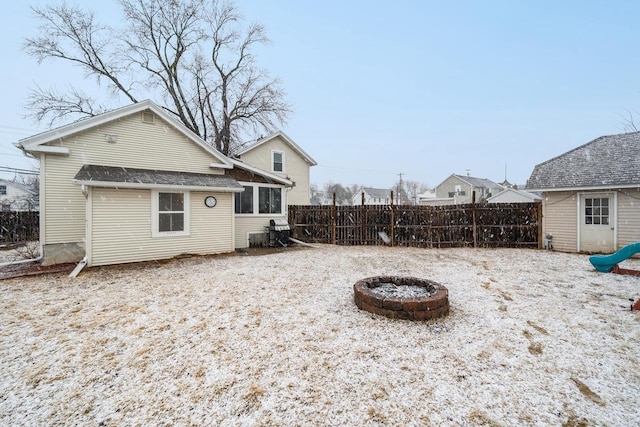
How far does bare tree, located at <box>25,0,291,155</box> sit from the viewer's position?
16.0 meters

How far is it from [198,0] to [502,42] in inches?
771

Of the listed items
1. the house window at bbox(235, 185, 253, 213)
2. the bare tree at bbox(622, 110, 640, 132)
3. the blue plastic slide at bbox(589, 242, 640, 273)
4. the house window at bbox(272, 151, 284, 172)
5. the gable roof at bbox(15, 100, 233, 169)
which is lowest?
the blue plastic slide at bbox(589, 242, 640, 273)

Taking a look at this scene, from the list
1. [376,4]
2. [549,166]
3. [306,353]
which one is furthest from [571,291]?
[376,4]

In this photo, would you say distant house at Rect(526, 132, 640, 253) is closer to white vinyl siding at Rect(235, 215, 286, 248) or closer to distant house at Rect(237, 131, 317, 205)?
white vinyl siding at Rect(235, 215, 286, 248)

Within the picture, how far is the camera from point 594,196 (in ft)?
30.1

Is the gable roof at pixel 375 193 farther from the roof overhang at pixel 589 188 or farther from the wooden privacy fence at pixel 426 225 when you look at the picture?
the roof overhang at pixel 589 188

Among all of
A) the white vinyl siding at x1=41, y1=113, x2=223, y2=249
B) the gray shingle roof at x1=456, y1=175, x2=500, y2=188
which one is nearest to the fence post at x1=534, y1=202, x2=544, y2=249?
the white vinyl siding at x1=41, y1=113, x2=223, y2=249

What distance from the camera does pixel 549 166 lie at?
10.8m

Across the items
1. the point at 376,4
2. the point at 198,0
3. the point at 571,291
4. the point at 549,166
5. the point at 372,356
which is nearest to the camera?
the point at 372,356

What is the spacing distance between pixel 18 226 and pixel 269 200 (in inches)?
485

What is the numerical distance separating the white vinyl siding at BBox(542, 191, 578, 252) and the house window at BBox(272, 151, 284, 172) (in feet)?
45.4

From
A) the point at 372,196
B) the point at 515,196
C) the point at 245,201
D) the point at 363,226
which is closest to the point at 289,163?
the point at 245,201

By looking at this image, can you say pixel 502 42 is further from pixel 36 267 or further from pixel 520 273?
pixel 36 267

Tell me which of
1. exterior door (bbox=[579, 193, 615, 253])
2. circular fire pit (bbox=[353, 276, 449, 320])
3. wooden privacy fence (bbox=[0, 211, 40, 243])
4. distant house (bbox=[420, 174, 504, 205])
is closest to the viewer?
A: circular fire pit (bbox=[353, 276, 449, 320])
